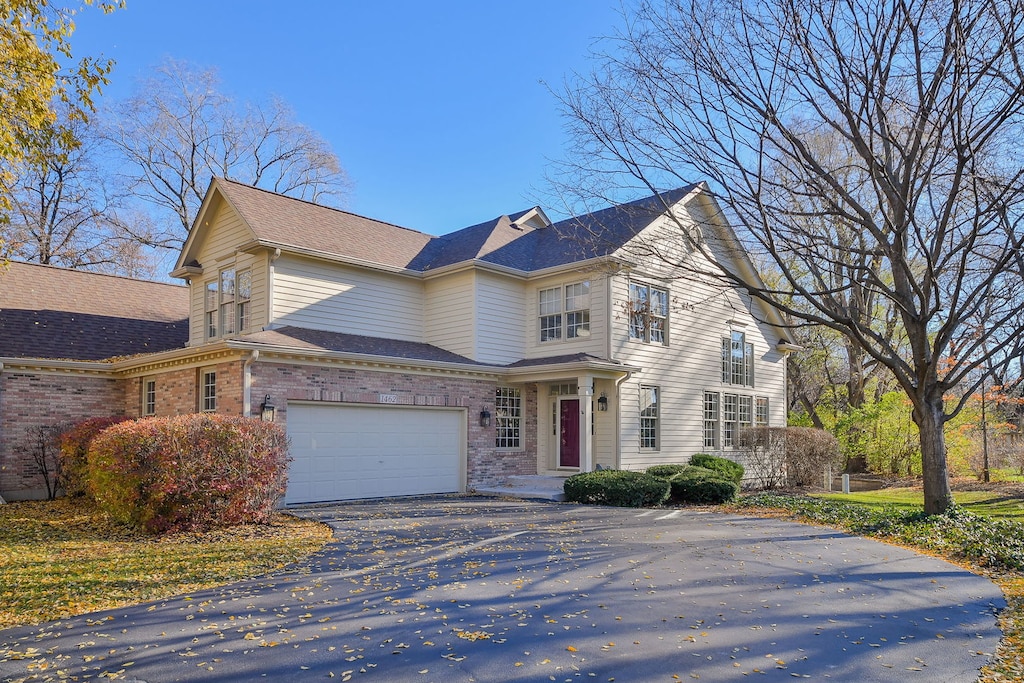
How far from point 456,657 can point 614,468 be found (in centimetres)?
1223

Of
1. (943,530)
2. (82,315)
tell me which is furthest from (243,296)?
(943,530)

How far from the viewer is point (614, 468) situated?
1722cm

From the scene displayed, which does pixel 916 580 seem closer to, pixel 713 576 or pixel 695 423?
pixel 713 576

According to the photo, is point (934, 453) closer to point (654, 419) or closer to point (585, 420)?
point (585, 420)

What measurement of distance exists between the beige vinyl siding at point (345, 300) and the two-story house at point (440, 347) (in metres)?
0.04

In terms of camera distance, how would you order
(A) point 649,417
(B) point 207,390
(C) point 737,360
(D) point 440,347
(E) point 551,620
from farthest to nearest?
(C) point 737,360 < (A) point 649,417 < (D) point 440,347 < (B) point 207,390 < (E) point 551,620

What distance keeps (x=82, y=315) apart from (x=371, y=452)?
9.30 metres

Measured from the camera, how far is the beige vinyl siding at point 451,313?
17625 mm

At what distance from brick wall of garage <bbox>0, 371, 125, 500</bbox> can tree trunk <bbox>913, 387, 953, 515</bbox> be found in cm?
1703

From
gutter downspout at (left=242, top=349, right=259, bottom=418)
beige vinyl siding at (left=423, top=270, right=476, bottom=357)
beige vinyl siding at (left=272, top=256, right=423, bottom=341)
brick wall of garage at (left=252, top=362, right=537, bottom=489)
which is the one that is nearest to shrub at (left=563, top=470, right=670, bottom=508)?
brick wall of garage at (left=252, top=362, right=537, bottom=489)

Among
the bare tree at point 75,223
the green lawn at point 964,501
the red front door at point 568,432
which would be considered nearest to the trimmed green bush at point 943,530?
the green lawn at point 964,501

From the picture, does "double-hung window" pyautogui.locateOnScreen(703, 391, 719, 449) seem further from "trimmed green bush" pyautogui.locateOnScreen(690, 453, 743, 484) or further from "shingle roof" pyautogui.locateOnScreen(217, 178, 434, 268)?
"shingle roof" pyautogui.locateOnScreen(217, 178, 434, 268)

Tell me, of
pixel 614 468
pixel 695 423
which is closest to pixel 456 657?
pixel 614 468

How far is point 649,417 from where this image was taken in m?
18.6
